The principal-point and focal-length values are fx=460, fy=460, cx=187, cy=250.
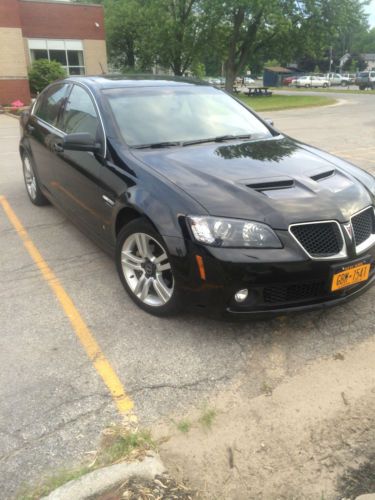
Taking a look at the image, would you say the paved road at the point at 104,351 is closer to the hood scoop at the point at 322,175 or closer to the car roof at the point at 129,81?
the hood scoop at the point at 322,175

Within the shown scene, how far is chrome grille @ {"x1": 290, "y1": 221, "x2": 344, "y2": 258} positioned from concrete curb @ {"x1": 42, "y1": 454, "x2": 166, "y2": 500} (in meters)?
1.49

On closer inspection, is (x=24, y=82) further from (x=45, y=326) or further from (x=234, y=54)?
(x=45, y=326)

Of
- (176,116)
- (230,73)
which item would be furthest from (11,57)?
(176,116)

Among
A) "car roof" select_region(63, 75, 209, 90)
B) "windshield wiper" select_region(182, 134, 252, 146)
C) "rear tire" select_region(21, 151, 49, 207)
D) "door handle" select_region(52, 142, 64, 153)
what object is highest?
"car roof" select_region(63, 75, 209, 90)

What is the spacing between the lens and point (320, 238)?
112 inches

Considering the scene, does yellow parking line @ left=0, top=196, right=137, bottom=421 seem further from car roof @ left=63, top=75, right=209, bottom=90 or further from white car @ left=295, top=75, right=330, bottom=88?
white car @ left=295, top=75, right=330, bottom=88

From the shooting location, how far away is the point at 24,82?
1027 inches

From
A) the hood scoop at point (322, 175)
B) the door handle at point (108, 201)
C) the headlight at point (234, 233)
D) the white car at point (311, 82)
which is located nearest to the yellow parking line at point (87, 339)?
the door handle at point (108, 201)

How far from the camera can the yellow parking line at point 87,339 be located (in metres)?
2.60

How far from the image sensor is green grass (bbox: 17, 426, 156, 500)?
6.76 feet

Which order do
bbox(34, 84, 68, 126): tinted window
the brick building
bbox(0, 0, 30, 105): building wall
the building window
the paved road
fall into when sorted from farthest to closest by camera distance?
the building window
the brick building
bbox(0, 0, 30, 105): building wall
bbox(34, 84, 68, 126): tinted window
the paved road

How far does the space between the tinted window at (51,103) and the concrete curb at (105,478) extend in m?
3.83

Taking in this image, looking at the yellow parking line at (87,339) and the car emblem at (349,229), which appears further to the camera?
the car emblem at (349,229)

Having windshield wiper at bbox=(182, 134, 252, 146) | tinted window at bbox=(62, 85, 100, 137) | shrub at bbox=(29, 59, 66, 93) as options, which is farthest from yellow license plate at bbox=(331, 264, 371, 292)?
shrub at bbox=(29, 59, 66, 93)
